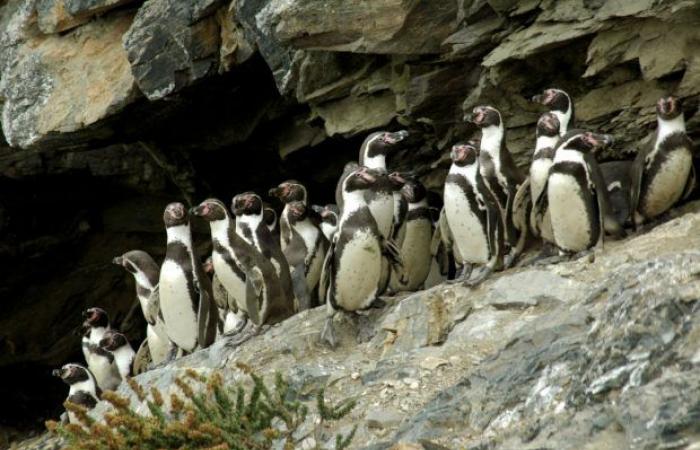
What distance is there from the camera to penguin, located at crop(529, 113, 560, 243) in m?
12.1

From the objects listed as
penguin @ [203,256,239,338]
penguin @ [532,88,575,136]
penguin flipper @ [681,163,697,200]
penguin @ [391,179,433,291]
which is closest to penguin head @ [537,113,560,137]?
penguin @ [532,88,575,136]

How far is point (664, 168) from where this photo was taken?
39.6ft

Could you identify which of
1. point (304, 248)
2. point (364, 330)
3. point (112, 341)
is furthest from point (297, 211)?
point (112, 341)

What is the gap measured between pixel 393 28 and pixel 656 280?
21.6 ft

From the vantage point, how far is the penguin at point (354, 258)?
11586 millimetres

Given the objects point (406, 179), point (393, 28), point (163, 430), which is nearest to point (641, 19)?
point (393, 28)

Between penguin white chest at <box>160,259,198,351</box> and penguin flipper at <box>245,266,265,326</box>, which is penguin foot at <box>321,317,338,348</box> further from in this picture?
penguin white chest at <box>160,259,198,351</box>

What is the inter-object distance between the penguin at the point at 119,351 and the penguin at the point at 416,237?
363 centimetres

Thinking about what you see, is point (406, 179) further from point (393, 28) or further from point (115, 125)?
point (115, 125)

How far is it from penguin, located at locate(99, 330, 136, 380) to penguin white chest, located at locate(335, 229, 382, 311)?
4715mm

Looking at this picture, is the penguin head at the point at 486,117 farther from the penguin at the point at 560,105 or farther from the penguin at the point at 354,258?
the penguin at the point at 354,258

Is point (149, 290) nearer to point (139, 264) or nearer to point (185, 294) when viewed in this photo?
point (139, 264)

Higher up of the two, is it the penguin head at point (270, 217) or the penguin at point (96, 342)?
the penguin head at point (270, 217)

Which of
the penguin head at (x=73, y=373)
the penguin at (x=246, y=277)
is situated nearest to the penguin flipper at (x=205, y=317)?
the penguin at (x=246, y=277)
